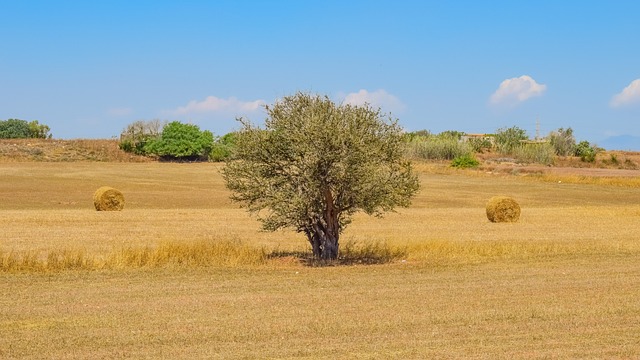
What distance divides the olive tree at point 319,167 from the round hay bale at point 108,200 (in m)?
25.1

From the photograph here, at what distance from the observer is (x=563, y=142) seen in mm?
158875

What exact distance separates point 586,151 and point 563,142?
12.6 meters

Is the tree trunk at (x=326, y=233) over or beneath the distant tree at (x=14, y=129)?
beneath

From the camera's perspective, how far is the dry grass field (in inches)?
564

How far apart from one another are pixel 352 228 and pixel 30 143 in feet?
354

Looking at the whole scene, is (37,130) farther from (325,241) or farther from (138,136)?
(325,241)

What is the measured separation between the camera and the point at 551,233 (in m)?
38.3

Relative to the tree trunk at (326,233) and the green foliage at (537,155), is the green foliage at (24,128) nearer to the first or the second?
A: the green foliage at (537,155)

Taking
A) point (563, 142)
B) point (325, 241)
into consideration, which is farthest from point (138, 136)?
point (325, 241)

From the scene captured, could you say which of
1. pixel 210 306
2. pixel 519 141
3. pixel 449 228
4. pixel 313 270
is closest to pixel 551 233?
pixel 449 228

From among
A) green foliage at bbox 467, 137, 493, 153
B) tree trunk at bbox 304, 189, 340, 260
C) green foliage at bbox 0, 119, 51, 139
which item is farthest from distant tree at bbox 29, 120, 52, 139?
tree trunk at bbox 304, 189, 340, 260

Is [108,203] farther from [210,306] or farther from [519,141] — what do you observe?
[519,141]

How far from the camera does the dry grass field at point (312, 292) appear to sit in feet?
47.0

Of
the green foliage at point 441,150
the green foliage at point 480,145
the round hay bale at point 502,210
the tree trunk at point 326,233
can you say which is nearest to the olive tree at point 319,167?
the tree trunk at point 326,233
